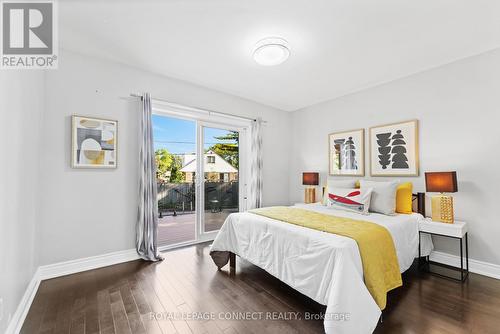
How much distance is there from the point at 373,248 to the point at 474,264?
1.96 m

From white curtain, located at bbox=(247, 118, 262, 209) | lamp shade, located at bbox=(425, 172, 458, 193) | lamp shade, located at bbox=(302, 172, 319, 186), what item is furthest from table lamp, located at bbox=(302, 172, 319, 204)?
lamp shade, located at bbox=(425, 172, 458, 193)

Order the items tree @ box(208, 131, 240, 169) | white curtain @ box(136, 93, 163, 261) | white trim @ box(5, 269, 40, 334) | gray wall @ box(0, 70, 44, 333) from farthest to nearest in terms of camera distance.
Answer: tree @ box(208, 131, 240, 169) < white curtain @ box(136, 93, 163, 261) < white trim @ box(5, 269, 40, 334) < gray wall @ box(0, 70, 44, 333)

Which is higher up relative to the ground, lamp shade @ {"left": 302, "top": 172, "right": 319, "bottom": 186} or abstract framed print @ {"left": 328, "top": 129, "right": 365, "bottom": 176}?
abstract framed print @ {"left": 328, "top": 129, "right": 365, "bottom": 176}

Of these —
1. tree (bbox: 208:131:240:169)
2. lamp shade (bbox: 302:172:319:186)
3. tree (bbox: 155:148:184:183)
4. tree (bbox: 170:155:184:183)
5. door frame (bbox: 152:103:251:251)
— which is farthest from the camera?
lamp shade (bbox: 302:172:319:186)

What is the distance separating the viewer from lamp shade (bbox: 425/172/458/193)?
2445 millimetres

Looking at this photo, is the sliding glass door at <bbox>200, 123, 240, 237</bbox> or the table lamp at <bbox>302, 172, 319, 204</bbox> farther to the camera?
the table lamp at <bbox>302, 172, 319, 204</bbox>

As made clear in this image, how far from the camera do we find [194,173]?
12.4 ft

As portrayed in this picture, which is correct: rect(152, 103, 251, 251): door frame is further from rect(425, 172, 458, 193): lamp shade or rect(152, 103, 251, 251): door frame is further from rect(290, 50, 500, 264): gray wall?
rect(425, 172, 458, 193): lamp shade

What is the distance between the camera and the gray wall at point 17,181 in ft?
4.56

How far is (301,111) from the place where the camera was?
483 cm

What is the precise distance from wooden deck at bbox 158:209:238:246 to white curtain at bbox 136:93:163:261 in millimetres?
578

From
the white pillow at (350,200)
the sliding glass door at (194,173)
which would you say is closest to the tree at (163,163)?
the sliding glass door at (194,173)

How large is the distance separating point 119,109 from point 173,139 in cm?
97

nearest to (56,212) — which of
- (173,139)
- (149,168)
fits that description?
(149,168)
